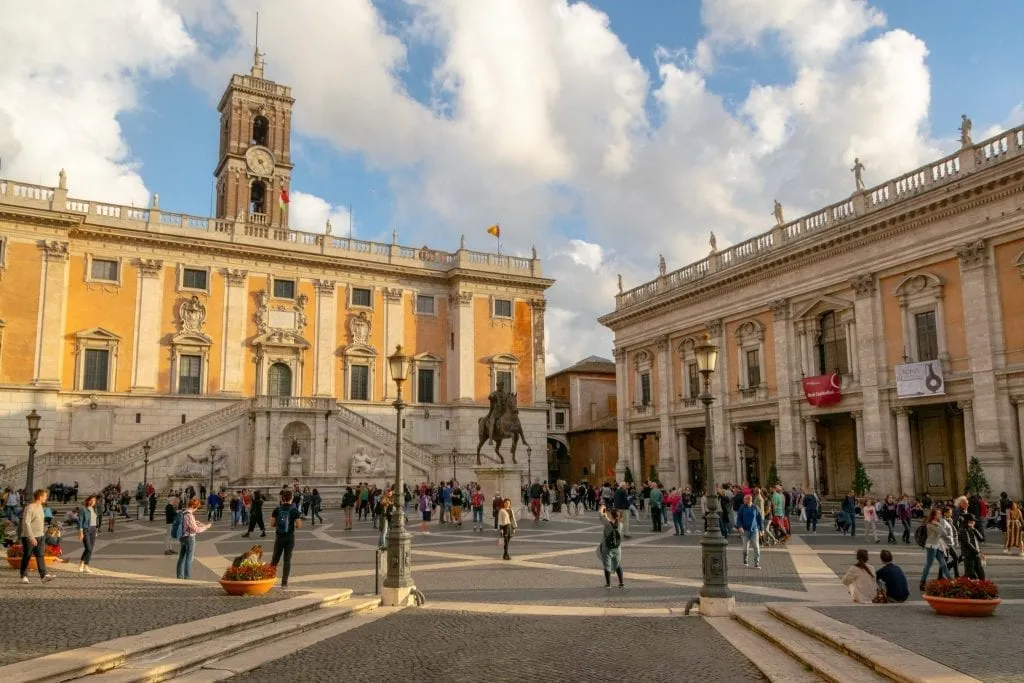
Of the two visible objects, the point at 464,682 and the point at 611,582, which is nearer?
the point at 464,682

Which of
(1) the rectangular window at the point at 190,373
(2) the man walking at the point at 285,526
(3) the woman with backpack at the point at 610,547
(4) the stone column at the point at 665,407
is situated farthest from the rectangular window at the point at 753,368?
(1) the rectangular window at the point at 190,373

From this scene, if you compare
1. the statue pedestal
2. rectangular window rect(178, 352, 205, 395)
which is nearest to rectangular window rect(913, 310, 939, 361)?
the statue pedestal

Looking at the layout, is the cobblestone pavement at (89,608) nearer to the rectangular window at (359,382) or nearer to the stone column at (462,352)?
the rectangular window at (359,382)

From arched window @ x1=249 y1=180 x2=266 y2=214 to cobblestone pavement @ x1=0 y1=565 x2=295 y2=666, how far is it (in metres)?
43.0

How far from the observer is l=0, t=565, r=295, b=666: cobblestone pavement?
895 centimetres

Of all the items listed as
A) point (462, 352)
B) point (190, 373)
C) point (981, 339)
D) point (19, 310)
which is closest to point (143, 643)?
point (981, 339)

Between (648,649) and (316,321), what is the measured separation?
3984cm

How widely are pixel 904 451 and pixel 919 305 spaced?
575cm

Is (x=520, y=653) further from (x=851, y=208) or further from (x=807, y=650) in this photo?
(x=851, y=208)

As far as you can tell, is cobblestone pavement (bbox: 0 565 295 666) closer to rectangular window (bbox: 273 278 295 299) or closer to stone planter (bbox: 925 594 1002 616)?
stone planter (bbox: 925 594 1002 616)

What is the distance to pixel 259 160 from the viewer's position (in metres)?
54.1

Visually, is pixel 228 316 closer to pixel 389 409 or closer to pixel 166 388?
pixel 166 388

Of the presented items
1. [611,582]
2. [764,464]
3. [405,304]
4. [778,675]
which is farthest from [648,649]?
[405,304]

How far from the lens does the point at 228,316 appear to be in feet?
143
